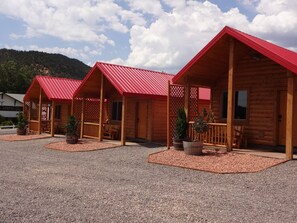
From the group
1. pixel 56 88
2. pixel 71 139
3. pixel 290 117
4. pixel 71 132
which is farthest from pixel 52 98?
pixel 290 117

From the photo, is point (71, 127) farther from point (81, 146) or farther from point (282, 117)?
point (282, 117)

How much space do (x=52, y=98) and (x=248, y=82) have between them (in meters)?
12.4

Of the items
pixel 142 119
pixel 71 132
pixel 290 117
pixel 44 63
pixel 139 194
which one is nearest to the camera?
pixel 139 194

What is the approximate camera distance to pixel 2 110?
5006 centimetres

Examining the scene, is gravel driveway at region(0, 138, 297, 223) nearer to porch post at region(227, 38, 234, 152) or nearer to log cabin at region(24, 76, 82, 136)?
porch post at region(227, 38, 234, 152)

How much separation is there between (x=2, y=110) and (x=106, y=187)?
47379 millimetres

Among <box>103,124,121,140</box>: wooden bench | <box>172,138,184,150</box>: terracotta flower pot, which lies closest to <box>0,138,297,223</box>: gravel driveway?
<box>172,138,184,150</box>: terracotta flower pot

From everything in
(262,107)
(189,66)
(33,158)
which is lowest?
(33,158)

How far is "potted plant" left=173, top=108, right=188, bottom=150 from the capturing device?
12758 millimetres

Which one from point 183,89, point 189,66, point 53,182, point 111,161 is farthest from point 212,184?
point 183,89

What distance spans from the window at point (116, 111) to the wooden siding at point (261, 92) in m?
7.80

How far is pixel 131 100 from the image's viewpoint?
18.4m

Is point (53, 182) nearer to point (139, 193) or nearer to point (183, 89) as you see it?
point (139, 193)

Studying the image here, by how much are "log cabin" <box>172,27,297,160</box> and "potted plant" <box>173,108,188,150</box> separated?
59.6 inches
